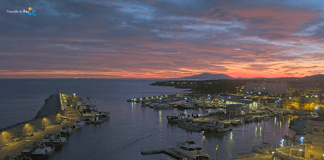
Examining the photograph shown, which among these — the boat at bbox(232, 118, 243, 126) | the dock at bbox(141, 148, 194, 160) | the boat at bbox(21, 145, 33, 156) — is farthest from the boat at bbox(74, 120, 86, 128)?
the boat at bbox(232, 118, 243, 126)

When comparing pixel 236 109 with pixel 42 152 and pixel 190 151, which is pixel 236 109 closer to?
pixel 190 151

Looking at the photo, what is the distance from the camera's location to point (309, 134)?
549 inches

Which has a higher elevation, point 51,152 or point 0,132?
point 0,132

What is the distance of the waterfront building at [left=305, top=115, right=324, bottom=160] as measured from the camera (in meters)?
13.3

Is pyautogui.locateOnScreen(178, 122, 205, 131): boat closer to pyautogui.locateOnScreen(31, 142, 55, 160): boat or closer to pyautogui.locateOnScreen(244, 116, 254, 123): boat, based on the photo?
pyautogui.locateOnScreen(244, 116, 254, 123): boat

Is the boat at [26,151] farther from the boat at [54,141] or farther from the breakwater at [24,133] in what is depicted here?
the boat at [54,141]

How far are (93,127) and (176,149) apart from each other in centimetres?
1285

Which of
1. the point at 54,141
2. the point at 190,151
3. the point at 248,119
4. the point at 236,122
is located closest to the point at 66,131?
the point at 54,141

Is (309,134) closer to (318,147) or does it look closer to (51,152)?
(318,147)

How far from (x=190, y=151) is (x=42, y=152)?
9.95m

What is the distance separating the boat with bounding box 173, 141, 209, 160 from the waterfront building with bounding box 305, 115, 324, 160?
5973 millimetres

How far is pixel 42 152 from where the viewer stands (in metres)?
16.0

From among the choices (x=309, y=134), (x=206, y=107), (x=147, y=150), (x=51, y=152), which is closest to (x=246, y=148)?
(x=309, y=134)

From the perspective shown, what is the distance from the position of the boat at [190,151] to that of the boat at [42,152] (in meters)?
8.73
